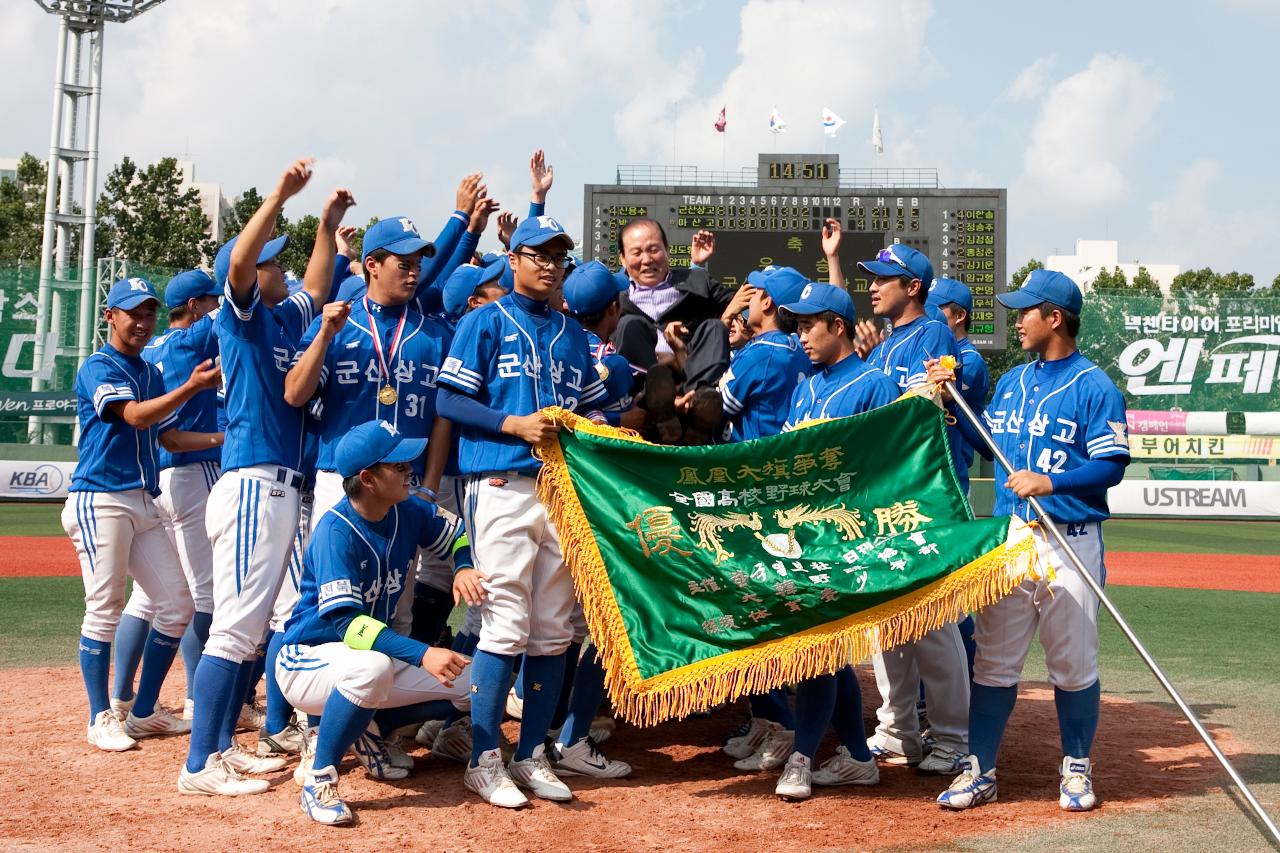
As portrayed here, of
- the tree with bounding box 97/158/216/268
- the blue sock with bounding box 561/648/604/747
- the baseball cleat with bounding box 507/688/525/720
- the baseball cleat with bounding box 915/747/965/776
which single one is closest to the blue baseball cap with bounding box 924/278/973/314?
the baseball cleat with bounding box 915/747/965/776

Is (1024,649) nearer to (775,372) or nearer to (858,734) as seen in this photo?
(858,734)

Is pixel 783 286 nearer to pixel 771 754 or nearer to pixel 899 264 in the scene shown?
pixel 899 264

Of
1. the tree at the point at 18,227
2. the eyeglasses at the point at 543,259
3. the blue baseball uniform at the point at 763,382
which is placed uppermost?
the tree at the point at 18,227

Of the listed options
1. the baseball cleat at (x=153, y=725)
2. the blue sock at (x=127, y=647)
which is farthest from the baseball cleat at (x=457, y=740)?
the blue sock at (x=127, y=647)

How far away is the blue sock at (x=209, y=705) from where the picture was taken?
15.5ft

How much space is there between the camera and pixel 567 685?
5730 mm

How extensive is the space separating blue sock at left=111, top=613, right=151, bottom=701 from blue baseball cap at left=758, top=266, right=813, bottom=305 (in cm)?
350

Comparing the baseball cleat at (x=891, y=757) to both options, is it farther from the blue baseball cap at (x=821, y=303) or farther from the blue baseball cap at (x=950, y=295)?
the blue baseball cap at (x=950, y=295)

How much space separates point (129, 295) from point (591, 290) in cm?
222

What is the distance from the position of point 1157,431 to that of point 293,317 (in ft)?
88.5

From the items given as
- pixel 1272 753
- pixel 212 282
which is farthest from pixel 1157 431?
pixel 212 282

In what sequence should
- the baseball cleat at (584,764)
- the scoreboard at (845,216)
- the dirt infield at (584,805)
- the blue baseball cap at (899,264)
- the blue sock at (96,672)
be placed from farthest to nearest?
the scoreboard at (845,216) < the blue baseball cap at (899,264) < the blue sock at (96,672) < the baseball cleat at (584,764) < the dirt infield at (584,805)

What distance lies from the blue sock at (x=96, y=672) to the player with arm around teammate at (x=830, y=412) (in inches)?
124

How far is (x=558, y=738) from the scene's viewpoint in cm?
551
